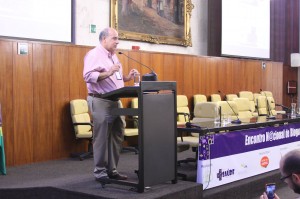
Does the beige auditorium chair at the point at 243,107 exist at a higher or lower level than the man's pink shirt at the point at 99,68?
lower

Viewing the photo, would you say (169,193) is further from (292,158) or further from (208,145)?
(292,158)

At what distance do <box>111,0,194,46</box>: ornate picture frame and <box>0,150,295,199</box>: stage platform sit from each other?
10.4 ft

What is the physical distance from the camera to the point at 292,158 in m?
2.03

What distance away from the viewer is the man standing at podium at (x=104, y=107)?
4013 mm

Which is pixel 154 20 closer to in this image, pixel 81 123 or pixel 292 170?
pixel 81 123

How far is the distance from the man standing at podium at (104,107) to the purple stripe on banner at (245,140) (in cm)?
86

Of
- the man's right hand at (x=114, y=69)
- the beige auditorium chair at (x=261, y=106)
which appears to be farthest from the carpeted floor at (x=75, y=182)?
the beige auditorium chair at (x=261, y=106)

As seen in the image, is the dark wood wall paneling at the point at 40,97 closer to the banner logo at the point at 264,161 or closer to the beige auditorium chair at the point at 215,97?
the beige auditorium chair at the point at 215,97

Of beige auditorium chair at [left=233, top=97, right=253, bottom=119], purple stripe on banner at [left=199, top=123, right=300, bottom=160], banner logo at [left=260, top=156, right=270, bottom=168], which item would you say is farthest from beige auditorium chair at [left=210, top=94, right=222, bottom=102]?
banner logo at [left=260, top=156, right=270, bottom=168]

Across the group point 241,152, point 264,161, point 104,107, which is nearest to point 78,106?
point 104,107

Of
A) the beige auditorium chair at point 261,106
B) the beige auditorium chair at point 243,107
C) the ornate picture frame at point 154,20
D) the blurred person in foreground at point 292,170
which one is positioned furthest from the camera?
the beige auditorium chair at point 261,106

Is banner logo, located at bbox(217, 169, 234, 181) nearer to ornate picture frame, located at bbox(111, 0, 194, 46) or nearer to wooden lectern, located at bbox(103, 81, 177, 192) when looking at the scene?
wooden lectern, located at bbox(103, 81, 177, 192)

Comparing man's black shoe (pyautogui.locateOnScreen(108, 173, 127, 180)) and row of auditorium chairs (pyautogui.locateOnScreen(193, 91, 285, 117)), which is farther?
row of auditorium chairs (pyautogui.locateOnScreen(193, 91, 285, 117))

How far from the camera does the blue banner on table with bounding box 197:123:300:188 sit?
4422 mm
